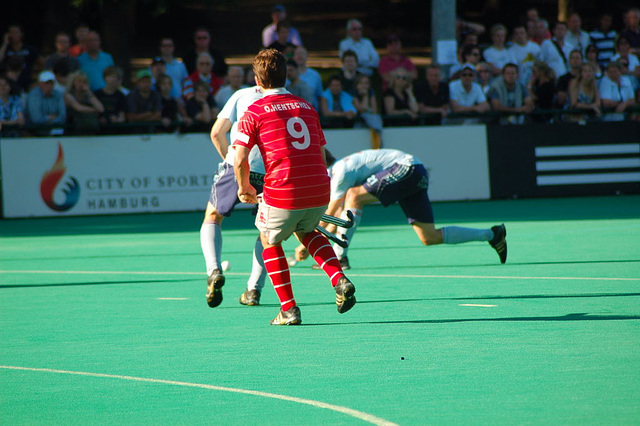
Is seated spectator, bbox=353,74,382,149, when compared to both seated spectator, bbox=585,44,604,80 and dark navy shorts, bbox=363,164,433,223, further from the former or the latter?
dark navy shorts, bbox=363,164,433,223

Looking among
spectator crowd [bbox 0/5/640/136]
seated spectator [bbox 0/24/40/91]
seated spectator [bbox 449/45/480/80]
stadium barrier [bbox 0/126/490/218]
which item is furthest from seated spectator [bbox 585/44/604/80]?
seated spectator [bbox 0/24/40/91]

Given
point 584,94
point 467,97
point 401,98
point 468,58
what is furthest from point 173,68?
point 584,94

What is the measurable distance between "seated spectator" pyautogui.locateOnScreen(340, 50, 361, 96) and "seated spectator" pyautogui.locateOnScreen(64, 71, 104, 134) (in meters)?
4.21

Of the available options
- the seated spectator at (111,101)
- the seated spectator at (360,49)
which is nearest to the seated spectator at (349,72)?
the seated spectator at (360,49)

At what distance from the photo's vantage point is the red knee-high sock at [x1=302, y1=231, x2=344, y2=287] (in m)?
→ 7.35

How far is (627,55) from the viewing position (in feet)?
68.9

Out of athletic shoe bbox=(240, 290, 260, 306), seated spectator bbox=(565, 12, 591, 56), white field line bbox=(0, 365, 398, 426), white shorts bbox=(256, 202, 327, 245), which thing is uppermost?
seated spectator bbox=(565, 12, 591, 56)

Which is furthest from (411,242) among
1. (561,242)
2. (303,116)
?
(303,116)

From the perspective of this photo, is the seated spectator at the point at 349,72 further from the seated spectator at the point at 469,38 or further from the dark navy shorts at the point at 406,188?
the dark navy shorts at the point at 406,188

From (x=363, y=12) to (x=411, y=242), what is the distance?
95.6ft

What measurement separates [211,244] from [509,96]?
12094mm

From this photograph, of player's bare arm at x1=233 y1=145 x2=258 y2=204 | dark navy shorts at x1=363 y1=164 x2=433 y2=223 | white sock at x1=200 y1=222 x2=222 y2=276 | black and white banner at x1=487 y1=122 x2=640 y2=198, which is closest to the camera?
player's bare arm at x1=233 y1=145 x2=258 y2=204

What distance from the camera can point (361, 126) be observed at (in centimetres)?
1897

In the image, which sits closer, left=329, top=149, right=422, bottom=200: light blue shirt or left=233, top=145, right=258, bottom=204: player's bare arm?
left=233, top=145, right=258, bottom=204: player's bare arm
